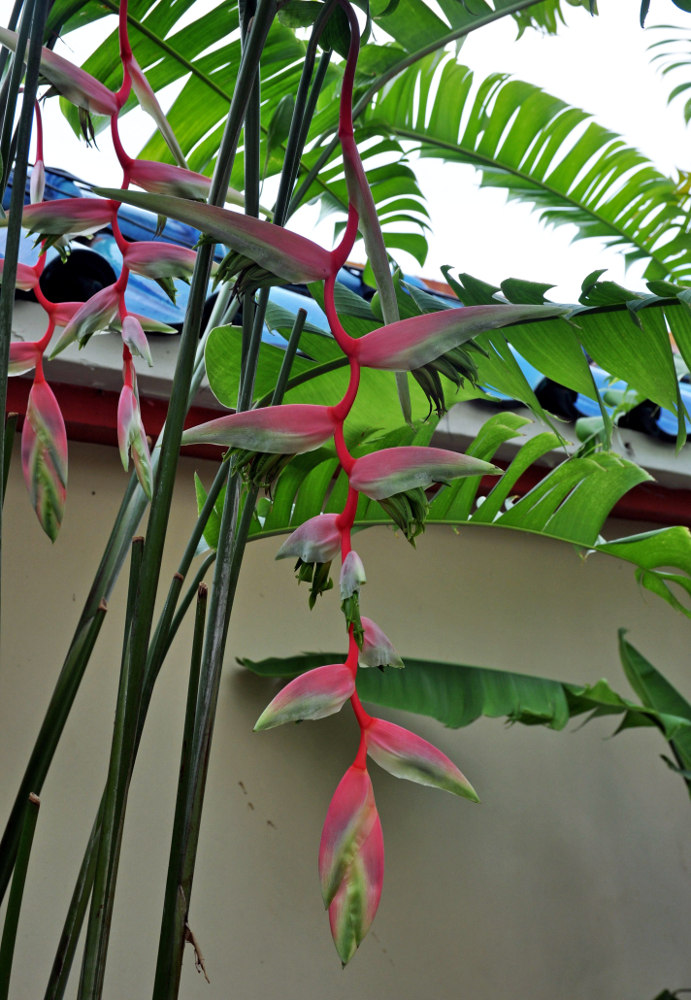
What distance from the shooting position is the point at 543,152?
3.92ft

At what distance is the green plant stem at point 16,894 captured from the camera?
352 mm

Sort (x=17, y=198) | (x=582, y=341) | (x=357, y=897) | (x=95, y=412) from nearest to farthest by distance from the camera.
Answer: (x=357, y=897) → (x=17, y=198) → (x=582, y=341) → (x=95, y=412)

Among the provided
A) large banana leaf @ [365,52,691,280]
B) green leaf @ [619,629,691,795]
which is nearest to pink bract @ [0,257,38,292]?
large banana leaf @ [365,52,691,280]

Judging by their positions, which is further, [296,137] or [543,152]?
[543,152]

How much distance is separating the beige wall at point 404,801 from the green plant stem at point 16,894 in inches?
35.8

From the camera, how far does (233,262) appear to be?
24 cm

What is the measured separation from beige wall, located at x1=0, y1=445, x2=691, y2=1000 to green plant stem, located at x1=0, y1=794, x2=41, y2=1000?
35.8 inches

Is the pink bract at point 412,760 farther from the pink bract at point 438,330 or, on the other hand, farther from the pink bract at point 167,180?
the pink bract at point 167,180

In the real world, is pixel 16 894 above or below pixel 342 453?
below

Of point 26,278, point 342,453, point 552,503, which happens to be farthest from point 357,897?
point 552,503

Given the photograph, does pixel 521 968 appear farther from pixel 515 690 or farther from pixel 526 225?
pixel 526 225

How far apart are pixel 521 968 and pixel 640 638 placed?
29.8 inches

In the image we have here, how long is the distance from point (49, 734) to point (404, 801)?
1.22m

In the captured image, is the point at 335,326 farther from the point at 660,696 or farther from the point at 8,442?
the point at 660,696
